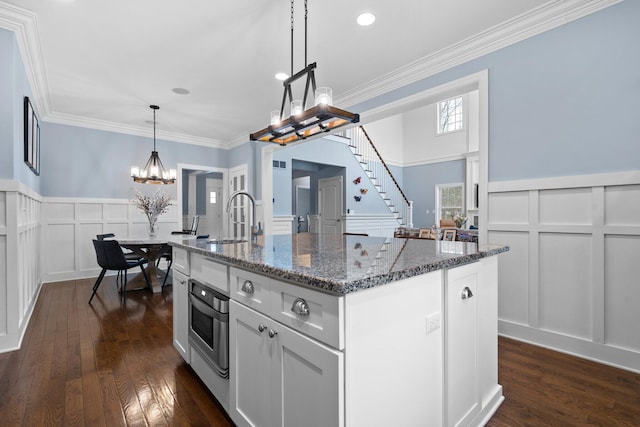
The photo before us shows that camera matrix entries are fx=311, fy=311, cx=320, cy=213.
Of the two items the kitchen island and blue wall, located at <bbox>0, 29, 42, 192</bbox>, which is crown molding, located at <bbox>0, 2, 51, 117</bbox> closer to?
blue wall, located at <bbox>0, 29, 42, 192</bbox>

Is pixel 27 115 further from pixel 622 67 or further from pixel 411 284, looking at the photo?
pixel 622 67

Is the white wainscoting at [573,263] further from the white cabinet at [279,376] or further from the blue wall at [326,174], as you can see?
the blue wall at [326,174]

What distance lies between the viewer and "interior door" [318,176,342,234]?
26.1ft

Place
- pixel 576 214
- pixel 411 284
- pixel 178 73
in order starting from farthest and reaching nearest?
pixel 178 73 < pixel 576 214 < pixel 411 284

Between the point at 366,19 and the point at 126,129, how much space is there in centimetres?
498

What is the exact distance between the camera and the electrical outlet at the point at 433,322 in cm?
127

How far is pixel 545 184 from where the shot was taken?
2545 mm

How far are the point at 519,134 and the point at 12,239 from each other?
171 inches

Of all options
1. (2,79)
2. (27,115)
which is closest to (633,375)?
(2,79)

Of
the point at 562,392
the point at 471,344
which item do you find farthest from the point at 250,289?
the point at 562,392

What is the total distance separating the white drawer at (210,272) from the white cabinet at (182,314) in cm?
21

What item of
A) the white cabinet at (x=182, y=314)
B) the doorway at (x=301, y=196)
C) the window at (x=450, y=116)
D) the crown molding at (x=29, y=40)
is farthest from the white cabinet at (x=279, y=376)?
the window at (x=450, y=116)

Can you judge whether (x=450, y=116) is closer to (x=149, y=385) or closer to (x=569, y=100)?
(x=569, y=100)

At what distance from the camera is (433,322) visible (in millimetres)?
1296
